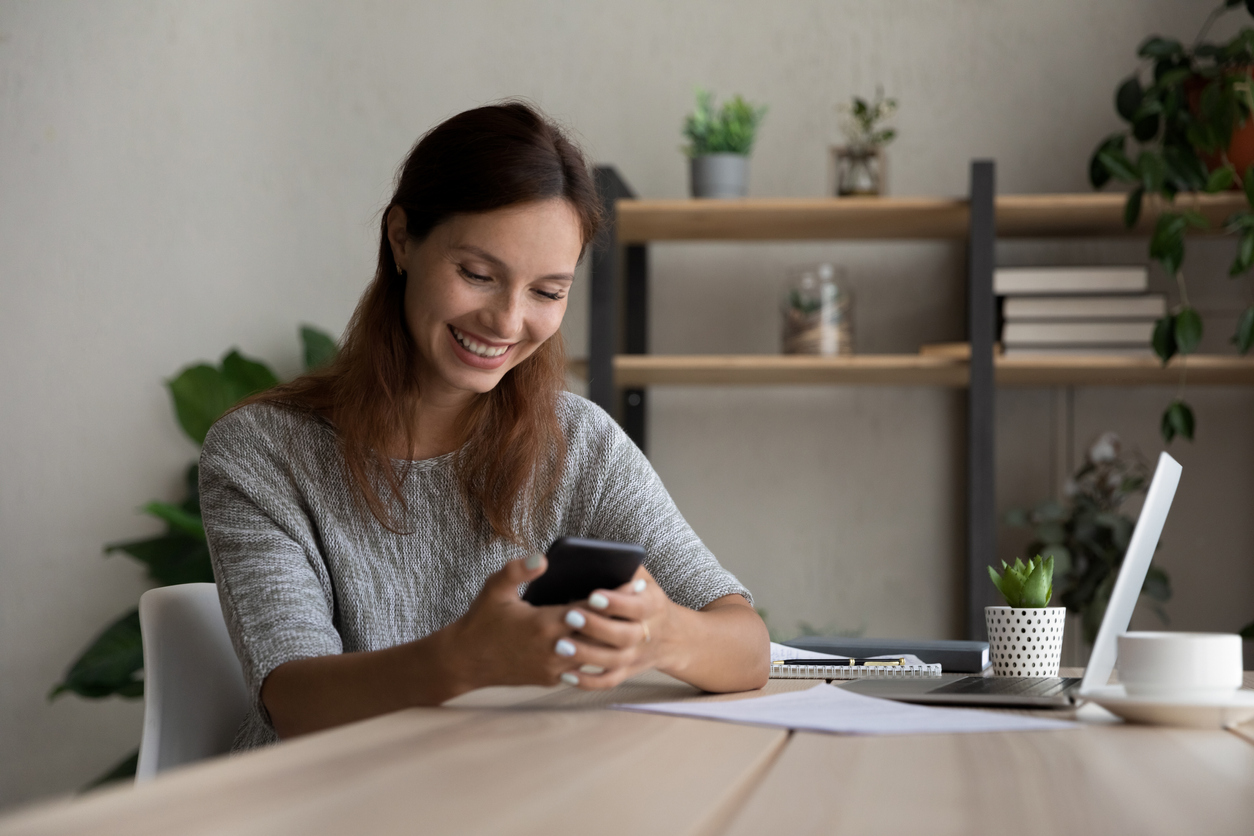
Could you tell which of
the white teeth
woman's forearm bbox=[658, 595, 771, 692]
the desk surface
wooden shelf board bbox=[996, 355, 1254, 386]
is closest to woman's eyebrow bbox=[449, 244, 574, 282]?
the white teeth

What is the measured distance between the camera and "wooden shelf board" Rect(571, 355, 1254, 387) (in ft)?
7.82

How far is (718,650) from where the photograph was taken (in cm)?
99

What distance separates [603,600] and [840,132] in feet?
7.30

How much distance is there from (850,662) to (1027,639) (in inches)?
7.4

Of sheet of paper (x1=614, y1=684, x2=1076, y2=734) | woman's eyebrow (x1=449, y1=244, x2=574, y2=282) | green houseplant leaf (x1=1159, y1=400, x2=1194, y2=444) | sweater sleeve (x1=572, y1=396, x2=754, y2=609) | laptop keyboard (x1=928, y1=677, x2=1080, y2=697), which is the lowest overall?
laptop keyboard (x1=928, y1=677, x2=1080, y2=697)

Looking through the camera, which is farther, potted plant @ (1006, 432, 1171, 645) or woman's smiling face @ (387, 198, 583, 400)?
potted plant @ (1006, 432, 1171, 645)

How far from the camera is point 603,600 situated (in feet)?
2.81

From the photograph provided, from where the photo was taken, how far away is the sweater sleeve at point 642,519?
1.21 m

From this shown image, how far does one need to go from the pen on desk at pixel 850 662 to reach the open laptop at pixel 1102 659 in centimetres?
16

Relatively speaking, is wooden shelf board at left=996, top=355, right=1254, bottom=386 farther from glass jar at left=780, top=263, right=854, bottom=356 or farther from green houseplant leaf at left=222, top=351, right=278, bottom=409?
green houseplant leaf at left=222, top=351, right=278, bottom=409

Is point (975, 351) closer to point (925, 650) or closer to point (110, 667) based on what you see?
point (925, 650)

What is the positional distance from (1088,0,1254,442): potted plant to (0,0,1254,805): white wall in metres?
0.32

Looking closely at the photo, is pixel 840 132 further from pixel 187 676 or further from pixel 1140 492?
pixel 187 676

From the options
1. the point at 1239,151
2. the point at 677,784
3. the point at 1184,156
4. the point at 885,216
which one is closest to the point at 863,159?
the point at 885,216
